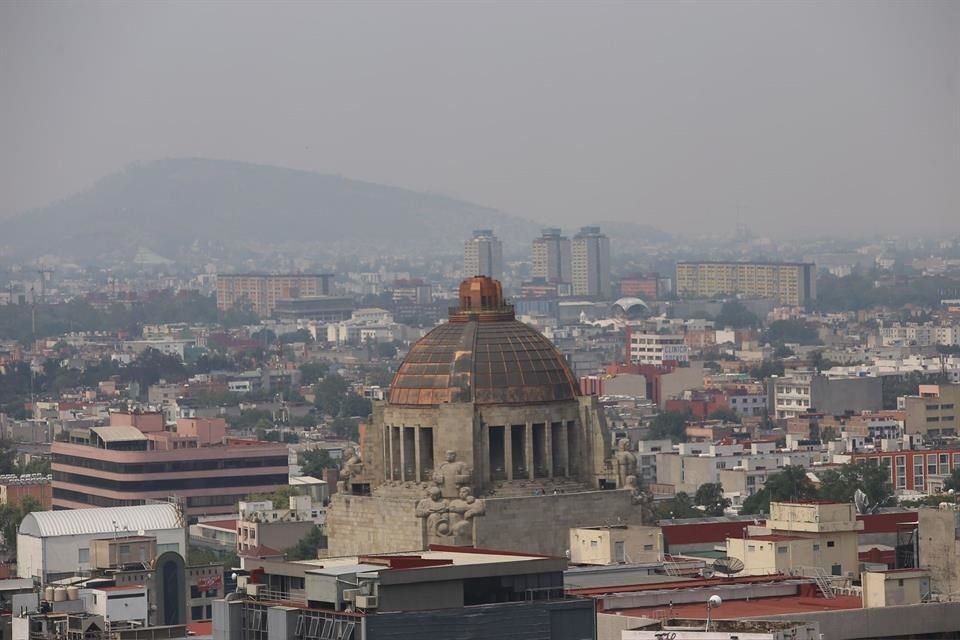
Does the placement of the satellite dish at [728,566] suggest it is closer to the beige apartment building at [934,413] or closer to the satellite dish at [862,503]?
the satellite dish at [862,503]

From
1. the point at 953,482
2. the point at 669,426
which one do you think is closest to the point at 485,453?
the point at 953,482

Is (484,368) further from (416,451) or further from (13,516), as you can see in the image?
(13,516)

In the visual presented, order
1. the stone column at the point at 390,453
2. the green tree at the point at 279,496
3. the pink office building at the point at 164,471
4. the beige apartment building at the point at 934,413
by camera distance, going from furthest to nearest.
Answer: the beige apartment building at the point at 934,413
the pink office building at the point at 164,471
the green tree at the point at 279,496
the stone column at the point at 390,453

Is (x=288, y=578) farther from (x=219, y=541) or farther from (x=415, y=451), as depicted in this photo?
(x=219, y=541)

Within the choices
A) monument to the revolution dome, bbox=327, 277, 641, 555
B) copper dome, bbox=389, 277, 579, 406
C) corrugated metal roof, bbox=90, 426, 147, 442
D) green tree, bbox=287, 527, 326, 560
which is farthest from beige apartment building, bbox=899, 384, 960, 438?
copper dome, bbox=389, 277, 579, 406

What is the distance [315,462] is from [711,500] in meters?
42.2

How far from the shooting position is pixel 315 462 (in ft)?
511

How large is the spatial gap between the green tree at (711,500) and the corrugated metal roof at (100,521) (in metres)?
21.1

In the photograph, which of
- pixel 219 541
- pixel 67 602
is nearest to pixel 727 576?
pixel 67 602

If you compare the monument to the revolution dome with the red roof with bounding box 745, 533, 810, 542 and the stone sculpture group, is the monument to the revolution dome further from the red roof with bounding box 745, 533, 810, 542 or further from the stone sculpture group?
the red roof with bounding box 745, 533, 810, 542

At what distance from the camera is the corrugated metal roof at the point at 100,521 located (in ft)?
298

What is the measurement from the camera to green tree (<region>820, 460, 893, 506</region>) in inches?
4121

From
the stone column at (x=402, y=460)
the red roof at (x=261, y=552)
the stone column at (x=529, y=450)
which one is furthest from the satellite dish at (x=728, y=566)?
the red roof at (x=261, y=552)

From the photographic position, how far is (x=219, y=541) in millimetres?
113688
